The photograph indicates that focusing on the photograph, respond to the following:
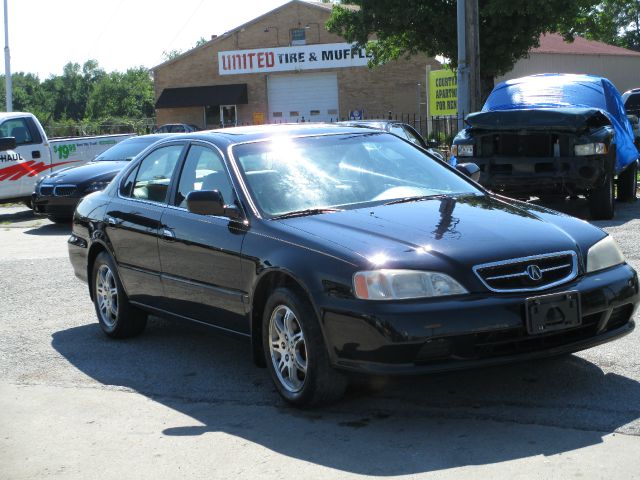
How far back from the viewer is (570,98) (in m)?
14.5

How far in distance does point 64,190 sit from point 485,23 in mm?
14774

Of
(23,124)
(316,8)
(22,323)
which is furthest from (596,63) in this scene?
(22,323)

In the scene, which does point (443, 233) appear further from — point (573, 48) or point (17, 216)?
point (573, 48)

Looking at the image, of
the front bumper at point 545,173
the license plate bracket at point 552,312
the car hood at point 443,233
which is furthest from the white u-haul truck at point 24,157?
the license plate bracket at point 552,312

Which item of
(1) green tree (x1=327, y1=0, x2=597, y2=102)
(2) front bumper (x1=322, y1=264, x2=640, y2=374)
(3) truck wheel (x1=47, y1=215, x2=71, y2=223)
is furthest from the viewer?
(1) green tree (x1=327, y1=0, x2=597, y2=102)

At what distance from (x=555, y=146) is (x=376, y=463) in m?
8.93

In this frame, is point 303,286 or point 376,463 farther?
Answer: point 303,286

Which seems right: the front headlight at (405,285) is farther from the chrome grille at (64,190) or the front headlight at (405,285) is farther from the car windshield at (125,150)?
the car windshield at (125,150)

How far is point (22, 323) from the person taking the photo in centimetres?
843

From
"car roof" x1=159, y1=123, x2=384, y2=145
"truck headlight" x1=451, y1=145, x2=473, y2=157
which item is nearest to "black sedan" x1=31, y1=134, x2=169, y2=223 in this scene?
"truck headlight" x1=451, y1=145, x2=473, y2=157

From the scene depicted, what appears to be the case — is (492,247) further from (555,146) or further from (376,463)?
(555,146)

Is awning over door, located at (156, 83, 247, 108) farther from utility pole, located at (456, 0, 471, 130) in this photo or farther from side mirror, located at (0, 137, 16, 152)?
side mirror, located at (0, 137, 16, 152)

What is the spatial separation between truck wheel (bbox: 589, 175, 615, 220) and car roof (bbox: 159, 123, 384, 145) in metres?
6.53

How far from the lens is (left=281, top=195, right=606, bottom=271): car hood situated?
503cm
